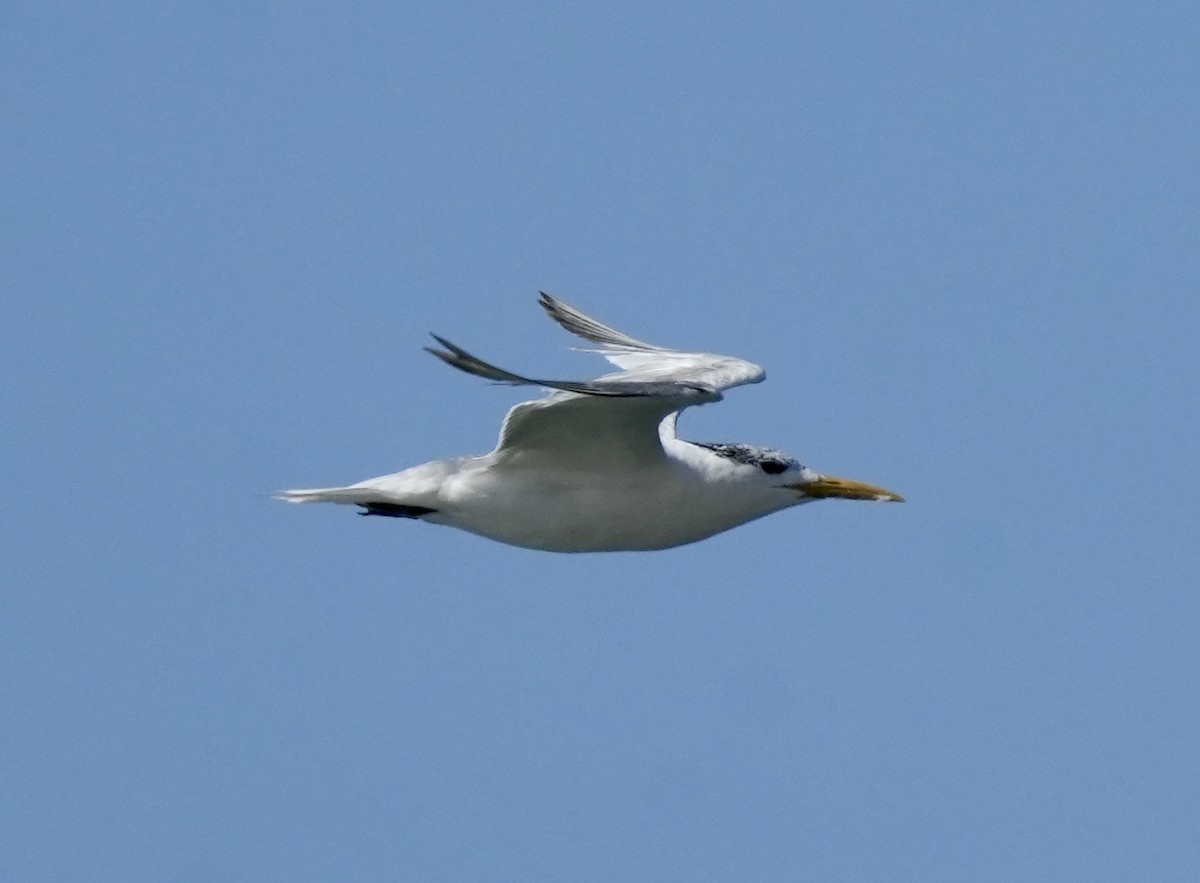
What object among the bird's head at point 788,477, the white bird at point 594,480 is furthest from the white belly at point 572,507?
the bird's head at point 788,477

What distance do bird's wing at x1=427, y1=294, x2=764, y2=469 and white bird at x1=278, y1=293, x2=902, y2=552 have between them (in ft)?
0.03

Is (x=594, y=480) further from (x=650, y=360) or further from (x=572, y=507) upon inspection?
(x=650, y=360)

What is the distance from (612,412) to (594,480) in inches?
29.5

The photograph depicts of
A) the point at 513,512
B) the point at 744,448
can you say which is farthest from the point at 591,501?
the point at 744,448

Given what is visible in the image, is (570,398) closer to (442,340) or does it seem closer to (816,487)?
(442,340)

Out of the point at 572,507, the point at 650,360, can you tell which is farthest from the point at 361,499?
the point at 650,360

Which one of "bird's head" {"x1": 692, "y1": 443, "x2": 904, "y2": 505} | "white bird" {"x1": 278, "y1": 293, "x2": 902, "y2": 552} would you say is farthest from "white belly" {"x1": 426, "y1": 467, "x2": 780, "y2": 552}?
"bird's head" {"x1": 692, "y1": 443, "x2": 904, "y2": 505}

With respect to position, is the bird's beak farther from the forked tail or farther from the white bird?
the forked tail

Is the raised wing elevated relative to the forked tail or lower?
elevated

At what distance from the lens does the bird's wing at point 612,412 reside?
1433 centimetres

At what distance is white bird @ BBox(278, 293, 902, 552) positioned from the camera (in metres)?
14.9

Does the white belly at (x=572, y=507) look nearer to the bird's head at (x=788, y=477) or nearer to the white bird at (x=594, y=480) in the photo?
the white bird at (x=594, y=480)

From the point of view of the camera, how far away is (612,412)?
1479cm

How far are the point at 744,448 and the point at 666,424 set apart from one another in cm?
97
